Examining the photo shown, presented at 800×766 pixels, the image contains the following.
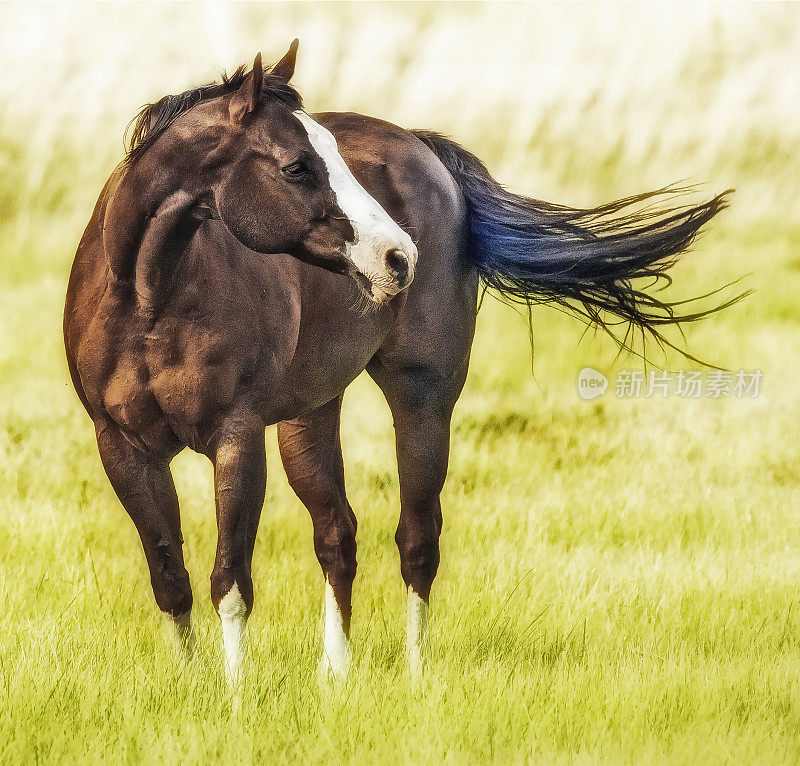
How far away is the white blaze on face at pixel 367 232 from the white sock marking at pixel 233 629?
1.08m

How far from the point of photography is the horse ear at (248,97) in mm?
3465

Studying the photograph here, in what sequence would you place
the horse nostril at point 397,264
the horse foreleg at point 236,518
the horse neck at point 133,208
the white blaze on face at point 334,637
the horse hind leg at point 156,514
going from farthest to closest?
the white blaze on face at point 334,637
the horse hind leg at point 156,514
the horse foreleg at point 236,518
the horse neck at point 133,208
the horse nostril at point 397,264

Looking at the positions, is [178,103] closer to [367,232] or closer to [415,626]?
[367,232]

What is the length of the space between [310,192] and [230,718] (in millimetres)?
1592

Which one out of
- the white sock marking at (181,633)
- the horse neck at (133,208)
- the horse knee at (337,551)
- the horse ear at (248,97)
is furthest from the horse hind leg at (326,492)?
the horse ear at (248,97)

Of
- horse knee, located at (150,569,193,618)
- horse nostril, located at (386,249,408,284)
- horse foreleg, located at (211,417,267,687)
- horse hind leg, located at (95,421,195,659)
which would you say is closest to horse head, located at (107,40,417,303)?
horse nostril, located at (386,249,408,284)

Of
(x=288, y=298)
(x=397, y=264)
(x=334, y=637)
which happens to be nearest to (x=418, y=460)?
(x=334, y=637)

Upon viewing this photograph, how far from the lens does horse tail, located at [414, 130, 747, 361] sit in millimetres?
4719

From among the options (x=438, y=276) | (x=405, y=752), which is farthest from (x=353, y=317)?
(x=405, y=752)

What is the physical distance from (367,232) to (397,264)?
129 millimetres

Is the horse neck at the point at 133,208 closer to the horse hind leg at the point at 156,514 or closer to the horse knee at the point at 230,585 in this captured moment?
the horse hind leg at the point at 156,514

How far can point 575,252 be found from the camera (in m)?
4.81

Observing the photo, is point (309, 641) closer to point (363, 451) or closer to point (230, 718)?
point (230, 718)

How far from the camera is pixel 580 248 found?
4.81 m
